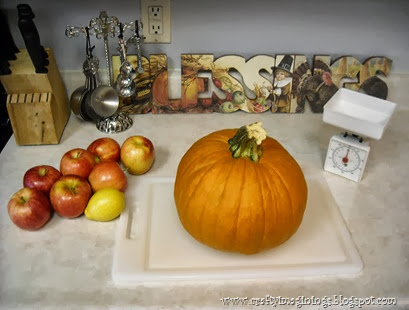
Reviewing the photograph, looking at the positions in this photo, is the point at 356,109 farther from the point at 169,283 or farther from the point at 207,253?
the point at 169,283

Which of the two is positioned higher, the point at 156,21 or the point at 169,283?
the point at 156,21

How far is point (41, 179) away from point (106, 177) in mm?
153

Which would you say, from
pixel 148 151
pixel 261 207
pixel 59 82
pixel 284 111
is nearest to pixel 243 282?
pixel 261 207

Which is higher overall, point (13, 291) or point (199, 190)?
point (199, 190)

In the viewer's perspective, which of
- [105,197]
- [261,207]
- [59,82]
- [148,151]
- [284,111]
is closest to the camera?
[261,207]

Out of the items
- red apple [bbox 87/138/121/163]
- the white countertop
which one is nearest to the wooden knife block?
the white countertop

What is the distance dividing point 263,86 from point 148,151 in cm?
47

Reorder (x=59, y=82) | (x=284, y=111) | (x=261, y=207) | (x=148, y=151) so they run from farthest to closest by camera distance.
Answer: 1. (x=284, y=111)
2. (x=59, y=82)
3. (x=148, y=151)
4. (x=261, y=207)

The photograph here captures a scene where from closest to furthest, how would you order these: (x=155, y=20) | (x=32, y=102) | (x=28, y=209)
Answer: (x=28, y=209) < (x=32, y=102) < (x=155, y=20)

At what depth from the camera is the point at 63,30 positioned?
1.33 m

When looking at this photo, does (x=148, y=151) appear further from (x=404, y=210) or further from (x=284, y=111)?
(x=404, y=210)

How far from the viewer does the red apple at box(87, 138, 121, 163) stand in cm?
116

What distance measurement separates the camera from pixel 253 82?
1399 mm

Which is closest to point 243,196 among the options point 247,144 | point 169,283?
point 247,144
